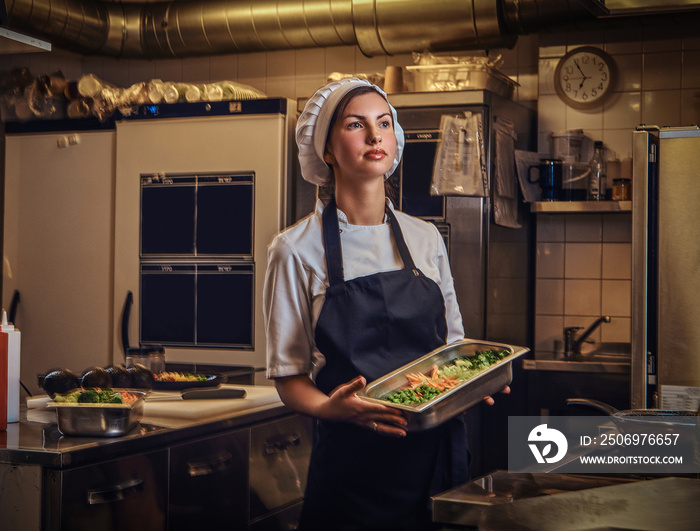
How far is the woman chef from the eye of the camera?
165 centimetres

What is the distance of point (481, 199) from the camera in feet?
11.7

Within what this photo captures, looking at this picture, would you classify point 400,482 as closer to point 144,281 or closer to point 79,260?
point 144,281

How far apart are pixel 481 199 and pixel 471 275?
1.08 ft

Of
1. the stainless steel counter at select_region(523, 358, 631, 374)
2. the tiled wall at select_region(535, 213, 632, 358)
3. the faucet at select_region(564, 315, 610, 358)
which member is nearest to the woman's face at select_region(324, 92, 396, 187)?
the stainless steel counter at select_region(523, 358, 631, 374)

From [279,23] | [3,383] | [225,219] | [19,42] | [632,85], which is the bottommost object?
[3,383]

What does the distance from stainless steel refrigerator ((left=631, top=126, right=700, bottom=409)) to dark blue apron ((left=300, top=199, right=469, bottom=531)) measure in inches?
64.0

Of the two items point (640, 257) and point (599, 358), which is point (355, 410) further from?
point (599, 358)

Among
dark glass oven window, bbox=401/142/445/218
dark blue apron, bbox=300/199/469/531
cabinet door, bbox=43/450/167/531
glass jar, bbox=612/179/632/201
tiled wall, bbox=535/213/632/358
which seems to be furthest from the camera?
tiled wall, bbox=535/213/632/358

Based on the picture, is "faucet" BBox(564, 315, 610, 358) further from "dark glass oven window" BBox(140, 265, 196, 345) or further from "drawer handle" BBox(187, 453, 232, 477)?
"drawer handle" BBox(187, 453, 232, 477)

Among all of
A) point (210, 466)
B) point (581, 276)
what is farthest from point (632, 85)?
point (210, 466)

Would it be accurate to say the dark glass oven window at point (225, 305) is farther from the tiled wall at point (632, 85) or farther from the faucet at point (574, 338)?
the tiled wall at point (632, 85)

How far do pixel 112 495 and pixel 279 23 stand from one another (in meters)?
2.78

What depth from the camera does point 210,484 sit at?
2.18 m

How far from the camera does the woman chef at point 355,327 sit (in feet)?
5.41
